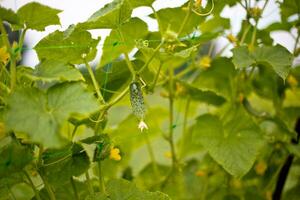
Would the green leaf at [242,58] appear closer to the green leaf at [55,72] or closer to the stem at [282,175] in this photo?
the green leaf at [55,72]

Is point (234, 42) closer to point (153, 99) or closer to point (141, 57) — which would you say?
point (141, 57)

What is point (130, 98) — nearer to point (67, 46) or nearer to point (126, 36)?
point (67, 46)

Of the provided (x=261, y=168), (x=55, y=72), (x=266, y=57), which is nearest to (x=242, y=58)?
(x=266, y=57)

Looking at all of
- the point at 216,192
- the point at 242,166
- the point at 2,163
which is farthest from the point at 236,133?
the point at 2,163

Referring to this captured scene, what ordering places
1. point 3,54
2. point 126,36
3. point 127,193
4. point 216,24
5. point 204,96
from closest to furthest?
point 3,54, point 127,193, point 126,36, point 204,96, point 216,24

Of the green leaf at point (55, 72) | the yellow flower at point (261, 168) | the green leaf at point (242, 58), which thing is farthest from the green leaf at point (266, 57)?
the yellow flower at point (261, 168)

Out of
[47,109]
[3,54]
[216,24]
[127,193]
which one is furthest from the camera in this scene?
[216,24]
